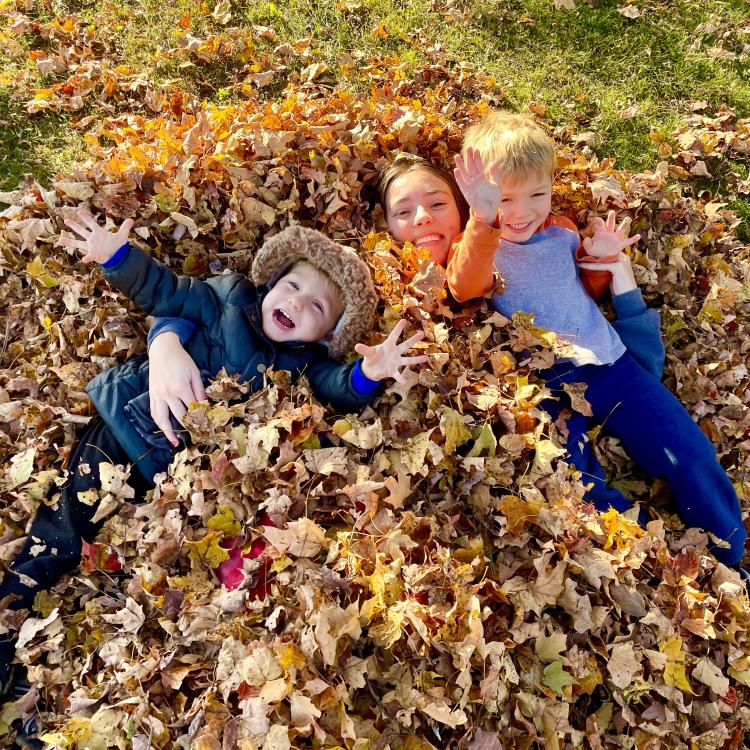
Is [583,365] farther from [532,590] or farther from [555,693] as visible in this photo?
[555,693]

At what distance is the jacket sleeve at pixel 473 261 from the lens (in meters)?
3.45

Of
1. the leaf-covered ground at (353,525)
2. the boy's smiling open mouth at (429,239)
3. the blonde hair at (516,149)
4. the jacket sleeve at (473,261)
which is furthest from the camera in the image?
the boy's smiling open mouth at (429,239)

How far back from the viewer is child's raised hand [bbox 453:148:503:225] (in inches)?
129

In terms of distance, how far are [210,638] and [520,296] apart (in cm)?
283

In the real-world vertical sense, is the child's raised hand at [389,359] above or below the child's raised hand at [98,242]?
below

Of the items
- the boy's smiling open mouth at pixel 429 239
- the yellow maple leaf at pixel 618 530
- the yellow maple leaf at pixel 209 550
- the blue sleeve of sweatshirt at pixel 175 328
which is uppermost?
the boy's smiling open mouth at pixel 429 239

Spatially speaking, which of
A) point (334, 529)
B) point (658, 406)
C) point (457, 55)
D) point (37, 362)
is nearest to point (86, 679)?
point (334, 529)

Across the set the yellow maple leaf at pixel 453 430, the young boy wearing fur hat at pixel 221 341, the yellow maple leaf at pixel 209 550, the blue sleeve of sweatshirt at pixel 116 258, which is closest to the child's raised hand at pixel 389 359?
the young boy wearing fur hat at pixel 221 341

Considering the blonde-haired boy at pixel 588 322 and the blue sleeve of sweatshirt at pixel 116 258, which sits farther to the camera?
the blonde-haired boy at pixel 588 322

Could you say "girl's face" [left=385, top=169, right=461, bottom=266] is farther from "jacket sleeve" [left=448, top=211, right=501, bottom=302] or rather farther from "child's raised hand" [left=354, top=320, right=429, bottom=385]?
"child's raised hand" [left=354, top=320, right=429, bottom=385]

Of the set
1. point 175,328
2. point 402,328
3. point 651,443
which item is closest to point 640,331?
point 651,443

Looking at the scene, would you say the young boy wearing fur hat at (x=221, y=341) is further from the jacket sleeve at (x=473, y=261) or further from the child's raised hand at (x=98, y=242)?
the jacket sleeve at (x=473, y=261)

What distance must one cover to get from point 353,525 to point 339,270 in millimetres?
1466

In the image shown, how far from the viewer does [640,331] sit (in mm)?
4121
